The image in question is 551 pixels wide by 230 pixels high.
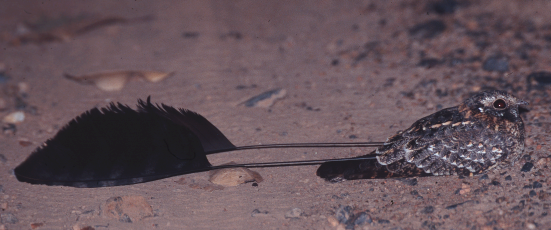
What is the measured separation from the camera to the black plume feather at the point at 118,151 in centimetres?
241

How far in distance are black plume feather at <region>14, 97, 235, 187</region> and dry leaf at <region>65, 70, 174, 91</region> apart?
1.37 meters

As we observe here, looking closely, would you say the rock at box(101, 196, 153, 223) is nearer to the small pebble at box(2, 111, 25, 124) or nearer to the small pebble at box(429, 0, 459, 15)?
the small pebble at box(2, 111, 25, 124)

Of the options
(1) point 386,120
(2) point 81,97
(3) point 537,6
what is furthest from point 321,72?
(3) point 537,6

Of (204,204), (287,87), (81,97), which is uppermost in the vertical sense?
(81,97)

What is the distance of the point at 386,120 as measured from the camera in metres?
3.06

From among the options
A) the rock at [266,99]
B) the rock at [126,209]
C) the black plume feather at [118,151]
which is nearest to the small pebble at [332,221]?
the black plume feather at [118,151]

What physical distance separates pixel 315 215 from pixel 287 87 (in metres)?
1.61

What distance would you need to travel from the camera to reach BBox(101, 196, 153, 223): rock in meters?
2.36

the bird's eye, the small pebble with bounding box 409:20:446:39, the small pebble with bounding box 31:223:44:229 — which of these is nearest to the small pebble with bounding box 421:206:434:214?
the bird's eye

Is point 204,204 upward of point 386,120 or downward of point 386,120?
downward

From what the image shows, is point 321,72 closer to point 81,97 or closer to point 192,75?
point 192,75

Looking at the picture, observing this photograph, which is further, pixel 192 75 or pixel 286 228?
pixel 192 75

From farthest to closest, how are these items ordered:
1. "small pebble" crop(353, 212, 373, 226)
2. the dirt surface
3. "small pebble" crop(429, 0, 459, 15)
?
"small pebble" crop(429, 0, 459, 15) → the dirt surface → "small pebble" crop(353, 212, 373, 226)

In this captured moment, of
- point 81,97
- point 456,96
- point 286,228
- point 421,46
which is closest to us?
point 286,228
